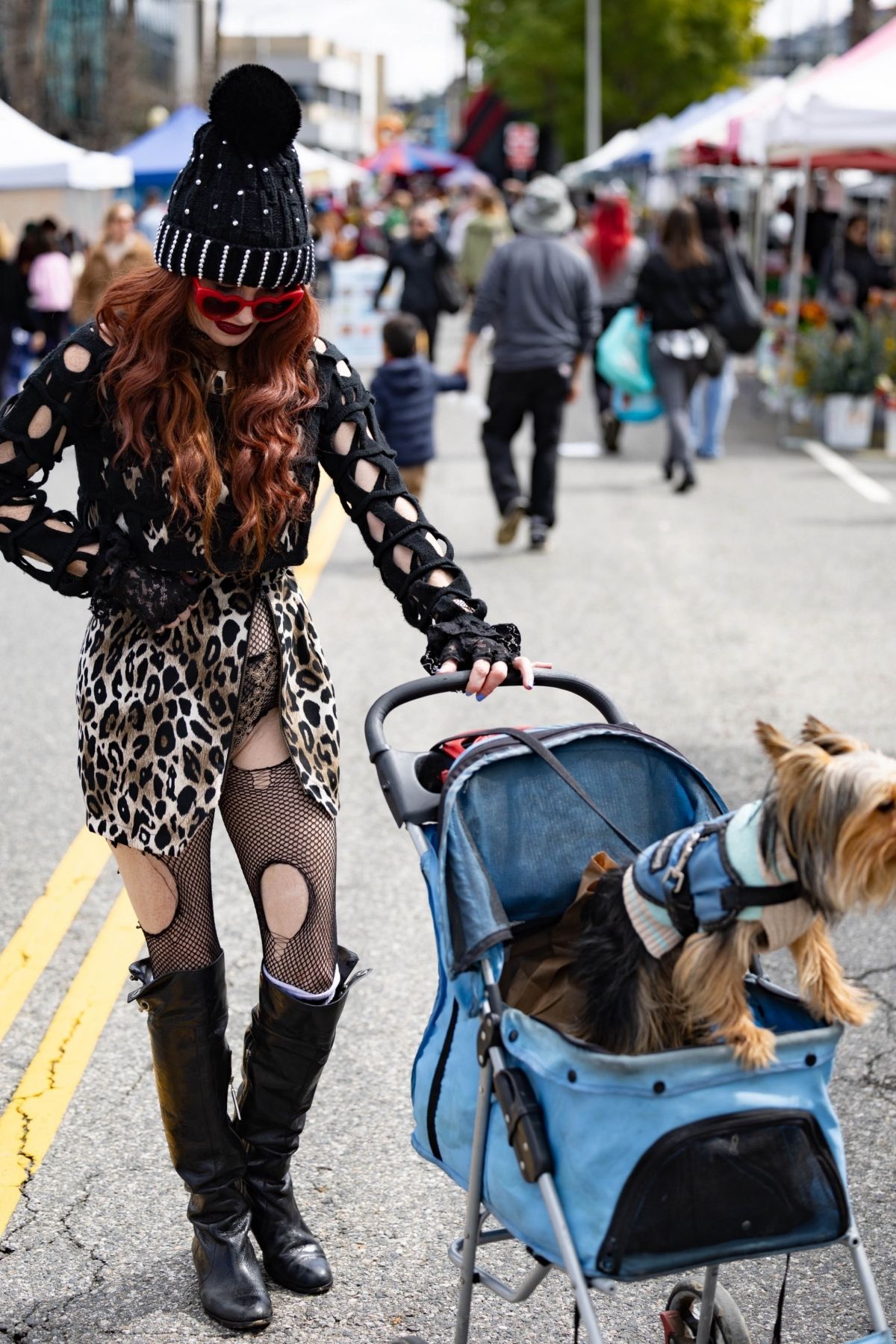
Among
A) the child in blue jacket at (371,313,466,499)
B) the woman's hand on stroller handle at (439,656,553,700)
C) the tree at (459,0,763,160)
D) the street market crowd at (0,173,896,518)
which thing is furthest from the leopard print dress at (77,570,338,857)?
the tree at (459,0,763,160)

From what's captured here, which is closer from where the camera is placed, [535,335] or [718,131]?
[535,335]

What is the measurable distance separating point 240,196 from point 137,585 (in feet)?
2.26

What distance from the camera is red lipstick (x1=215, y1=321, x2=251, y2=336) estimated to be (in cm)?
292

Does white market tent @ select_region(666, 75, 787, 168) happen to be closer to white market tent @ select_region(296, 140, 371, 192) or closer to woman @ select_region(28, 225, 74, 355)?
white market tent @ select_region(296, 140, 371, 192)

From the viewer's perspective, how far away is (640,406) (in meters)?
13.1

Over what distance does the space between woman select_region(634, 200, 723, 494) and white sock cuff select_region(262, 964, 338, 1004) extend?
9722mm

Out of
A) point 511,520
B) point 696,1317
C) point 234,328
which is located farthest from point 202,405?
point 511,520

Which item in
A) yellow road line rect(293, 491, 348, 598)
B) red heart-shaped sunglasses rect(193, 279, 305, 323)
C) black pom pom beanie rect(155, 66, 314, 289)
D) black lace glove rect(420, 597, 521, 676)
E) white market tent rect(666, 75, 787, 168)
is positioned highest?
white market tent rect(666, 75, 787, 168)

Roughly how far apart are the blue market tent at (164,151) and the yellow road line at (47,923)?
20.9 metres

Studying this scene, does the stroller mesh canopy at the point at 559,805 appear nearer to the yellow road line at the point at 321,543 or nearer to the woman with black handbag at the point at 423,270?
the yellow road line at the point at 321,543

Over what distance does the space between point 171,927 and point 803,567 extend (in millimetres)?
7304

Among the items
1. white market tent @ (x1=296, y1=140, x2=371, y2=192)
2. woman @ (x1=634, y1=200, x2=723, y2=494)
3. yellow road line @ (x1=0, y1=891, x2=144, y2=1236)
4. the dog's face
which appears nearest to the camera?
the dog's face

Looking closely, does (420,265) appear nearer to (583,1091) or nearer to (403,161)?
(583,1091)

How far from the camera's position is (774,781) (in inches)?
91.0
